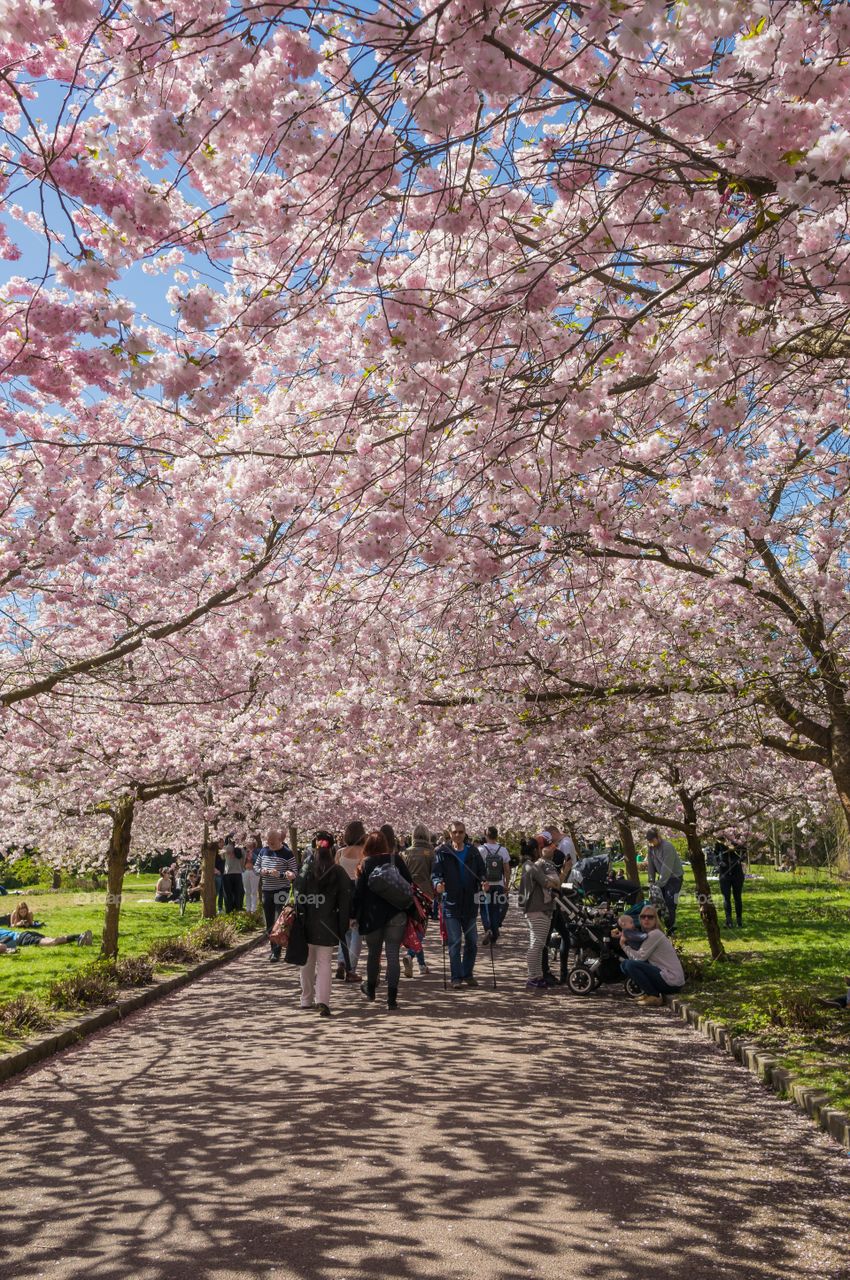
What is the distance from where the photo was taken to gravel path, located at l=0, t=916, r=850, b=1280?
174 inches

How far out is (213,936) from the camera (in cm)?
1811

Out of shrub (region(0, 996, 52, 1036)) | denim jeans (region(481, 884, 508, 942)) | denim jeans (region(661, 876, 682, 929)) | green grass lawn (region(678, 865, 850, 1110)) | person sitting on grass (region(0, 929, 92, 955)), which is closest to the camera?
green grass lawn (region(678, 865, 850, 1110))

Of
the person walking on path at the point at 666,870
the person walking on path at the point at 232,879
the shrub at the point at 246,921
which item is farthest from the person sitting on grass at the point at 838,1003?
the person walking on path at the point at 232,879

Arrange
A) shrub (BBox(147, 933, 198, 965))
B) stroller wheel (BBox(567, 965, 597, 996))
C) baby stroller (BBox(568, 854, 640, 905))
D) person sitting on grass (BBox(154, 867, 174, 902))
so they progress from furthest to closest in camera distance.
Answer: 1. person sitting on grass (BBox(154, 867, 174, 902))
2. baby stroller (BBox(568, 854, 640, 905))
3. shrub (BBox(147, 933, 198, 965))
4. stroller wheel (BBox(567, 965, 597, 996))

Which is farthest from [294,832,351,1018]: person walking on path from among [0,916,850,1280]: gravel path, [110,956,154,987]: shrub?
[110,956,154,987]: shrub

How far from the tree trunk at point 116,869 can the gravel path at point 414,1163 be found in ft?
17.5

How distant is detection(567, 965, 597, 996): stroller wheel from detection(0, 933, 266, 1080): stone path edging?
5008mm

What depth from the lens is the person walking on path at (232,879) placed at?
28.5m

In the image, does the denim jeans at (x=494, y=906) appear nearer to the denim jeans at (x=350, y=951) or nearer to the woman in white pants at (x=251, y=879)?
the denim jeans at (x=350, y=951)

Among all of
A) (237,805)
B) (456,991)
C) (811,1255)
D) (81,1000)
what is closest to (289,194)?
(811,1255)

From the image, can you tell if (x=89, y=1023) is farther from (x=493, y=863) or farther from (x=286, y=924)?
(x=493, y=863)

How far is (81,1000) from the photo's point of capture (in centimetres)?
1136

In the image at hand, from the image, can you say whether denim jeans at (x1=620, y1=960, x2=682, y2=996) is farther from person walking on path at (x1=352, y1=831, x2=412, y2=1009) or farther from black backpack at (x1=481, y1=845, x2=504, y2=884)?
black backpack at (x1=481, y1=845, x2=504, y2=884)

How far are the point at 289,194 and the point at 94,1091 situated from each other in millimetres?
6321
